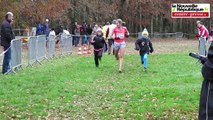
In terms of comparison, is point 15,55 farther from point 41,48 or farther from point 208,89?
point 208,89

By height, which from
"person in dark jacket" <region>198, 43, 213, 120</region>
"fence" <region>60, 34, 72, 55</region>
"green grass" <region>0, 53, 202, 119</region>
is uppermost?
"person in dark jacket" <region>198, 43, 213, 120</region>

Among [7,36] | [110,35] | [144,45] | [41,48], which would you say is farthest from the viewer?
[110,35]

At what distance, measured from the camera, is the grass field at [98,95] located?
31.2 ft

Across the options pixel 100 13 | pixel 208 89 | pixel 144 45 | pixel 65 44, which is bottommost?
pixel 65 44

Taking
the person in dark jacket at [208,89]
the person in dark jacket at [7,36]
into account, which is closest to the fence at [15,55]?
the person in dark jacket at [7,36]

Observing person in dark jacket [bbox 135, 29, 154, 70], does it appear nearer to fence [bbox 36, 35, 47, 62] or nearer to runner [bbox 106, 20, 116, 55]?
fence [bbox 36, 35, 47, 62]

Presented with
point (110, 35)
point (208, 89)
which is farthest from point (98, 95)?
point (110, 35)

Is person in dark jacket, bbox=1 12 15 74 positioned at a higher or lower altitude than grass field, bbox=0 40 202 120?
higher

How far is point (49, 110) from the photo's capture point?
32.6 ft

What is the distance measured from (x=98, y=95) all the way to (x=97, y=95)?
3 centimetres

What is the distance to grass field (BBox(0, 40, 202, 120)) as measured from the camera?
952 centimetres

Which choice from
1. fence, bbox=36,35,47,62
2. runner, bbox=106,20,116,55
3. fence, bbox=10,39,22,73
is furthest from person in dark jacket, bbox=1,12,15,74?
runner, bbox=106,20,116,55

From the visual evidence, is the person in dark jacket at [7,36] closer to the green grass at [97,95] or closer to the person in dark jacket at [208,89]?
the green grass at [97,95]

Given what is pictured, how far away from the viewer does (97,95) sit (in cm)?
1202
